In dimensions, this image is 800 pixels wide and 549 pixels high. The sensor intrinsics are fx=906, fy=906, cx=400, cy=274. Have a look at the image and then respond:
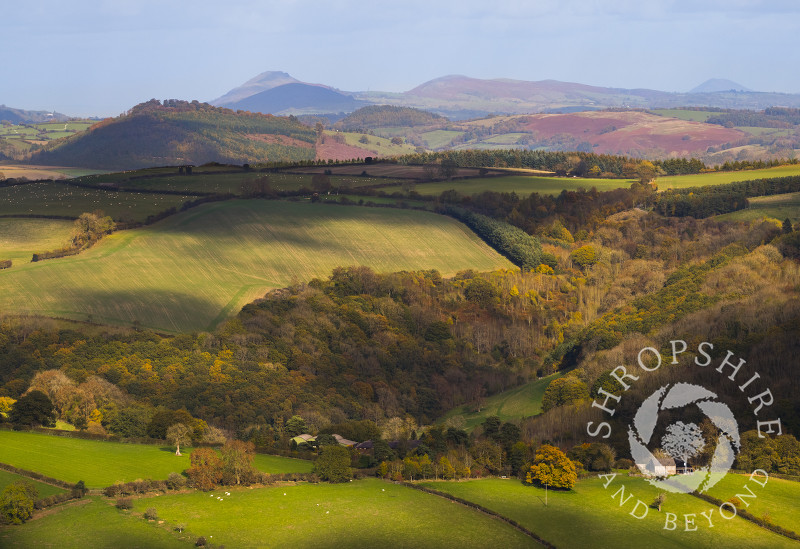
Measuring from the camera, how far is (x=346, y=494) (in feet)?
184

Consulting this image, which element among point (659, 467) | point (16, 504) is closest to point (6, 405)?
point (16, 504)

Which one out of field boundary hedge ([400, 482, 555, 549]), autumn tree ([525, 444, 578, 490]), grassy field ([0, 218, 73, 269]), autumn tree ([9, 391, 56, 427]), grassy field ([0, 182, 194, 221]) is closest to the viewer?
field boundary hedge ([400, 482, 555, 549])

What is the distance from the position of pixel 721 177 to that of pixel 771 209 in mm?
26936

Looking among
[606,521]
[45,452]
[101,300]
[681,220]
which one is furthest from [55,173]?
[606,521]

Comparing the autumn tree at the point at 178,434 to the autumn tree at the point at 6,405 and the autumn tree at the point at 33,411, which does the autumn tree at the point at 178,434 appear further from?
the autumn tree at the point at 6,405

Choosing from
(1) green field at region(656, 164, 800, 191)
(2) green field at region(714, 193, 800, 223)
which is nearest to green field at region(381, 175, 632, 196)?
(1) green field at region(656, 164, 800, 191)

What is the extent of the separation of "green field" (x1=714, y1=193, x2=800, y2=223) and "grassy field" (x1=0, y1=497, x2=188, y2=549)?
114576 millimetres

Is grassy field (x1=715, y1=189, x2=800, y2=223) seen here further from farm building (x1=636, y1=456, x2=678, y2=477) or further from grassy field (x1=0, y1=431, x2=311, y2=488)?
grassy field (x1=0, y1=431, x2=311, y2=488)

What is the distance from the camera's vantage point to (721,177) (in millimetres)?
168625

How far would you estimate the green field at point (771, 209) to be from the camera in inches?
5458

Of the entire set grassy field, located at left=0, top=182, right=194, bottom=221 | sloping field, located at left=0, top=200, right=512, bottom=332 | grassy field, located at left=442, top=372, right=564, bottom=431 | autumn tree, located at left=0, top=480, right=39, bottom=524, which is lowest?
grassy field, located at left=442, top=372, right=564, bottom=431

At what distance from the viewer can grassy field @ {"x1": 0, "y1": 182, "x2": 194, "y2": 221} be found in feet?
416

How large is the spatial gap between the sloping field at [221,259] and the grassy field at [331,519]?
4769 centimetres

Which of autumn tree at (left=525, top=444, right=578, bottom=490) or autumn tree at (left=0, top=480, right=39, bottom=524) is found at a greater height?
autumn tree at (left=0, top=480, right=39, bottom=524)
